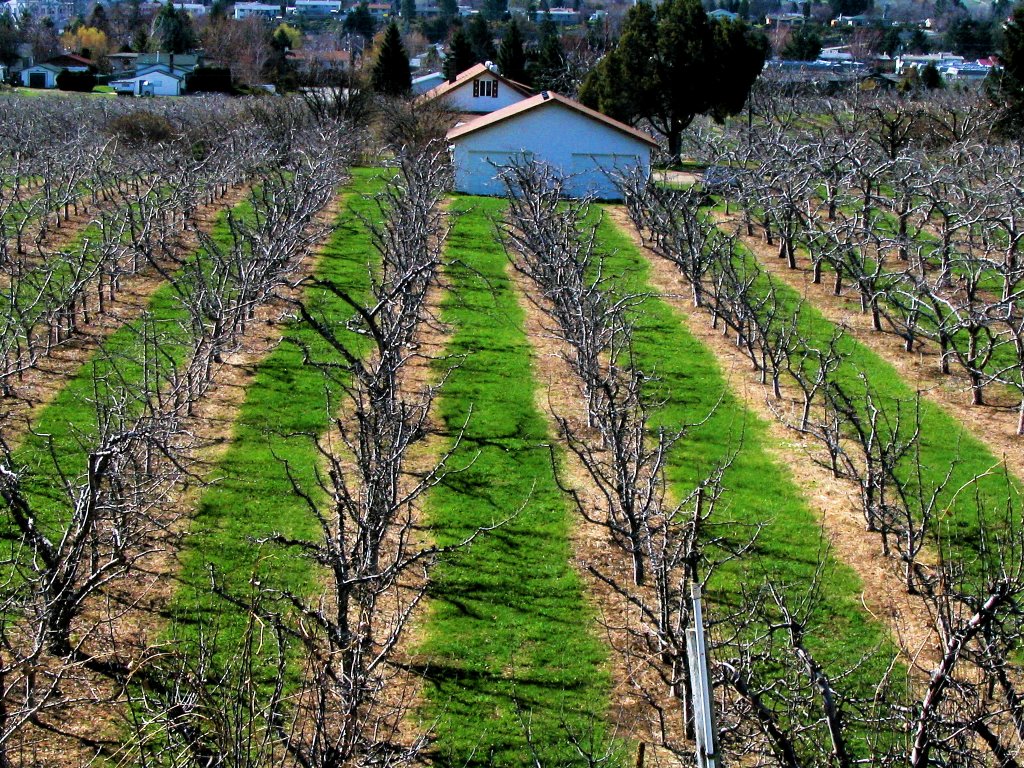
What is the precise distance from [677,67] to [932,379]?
26.5 m

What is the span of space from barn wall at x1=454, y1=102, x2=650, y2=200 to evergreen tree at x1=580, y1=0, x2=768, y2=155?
7.17m

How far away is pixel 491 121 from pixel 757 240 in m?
9.41

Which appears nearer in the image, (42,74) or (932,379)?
(932,379)

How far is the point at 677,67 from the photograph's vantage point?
41.8 m

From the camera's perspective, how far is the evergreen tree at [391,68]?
5259 centimetres

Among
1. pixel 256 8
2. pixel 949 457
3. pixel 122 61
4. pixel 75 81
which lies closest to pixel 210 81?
pixel 75 81

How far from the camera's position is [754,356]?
57.3ft

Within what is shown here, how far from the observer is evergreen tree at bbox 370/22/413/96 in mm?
52594

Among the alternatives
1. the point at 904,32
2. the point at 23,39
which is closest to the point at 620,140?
the point at 23,39

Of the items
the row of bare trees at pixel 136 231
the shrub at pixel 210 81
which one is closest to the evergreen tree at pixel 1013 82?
the row of bare trees at pixel 136 231

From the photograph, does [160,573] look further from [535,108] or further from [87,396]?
[535,108]

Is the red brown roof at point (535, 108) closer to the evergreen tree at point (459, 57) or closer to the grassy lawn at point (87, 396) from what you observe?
the grassy lawn at point (87, 396)

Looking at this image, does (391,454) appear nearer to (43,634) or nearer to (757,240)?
(43,634)

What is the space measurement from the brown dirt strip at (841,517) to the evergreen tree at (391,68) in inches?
1387
